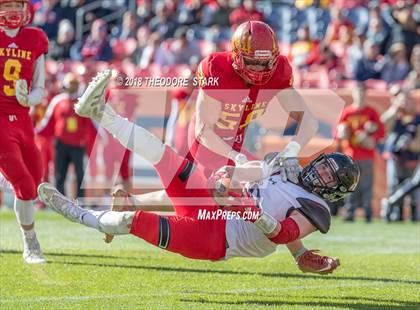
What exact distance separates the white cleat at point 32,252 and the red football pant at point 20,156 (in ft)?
1.15

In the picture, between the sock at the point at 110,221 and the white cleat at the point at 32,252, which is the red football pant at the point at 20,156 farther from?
the sock at the point at 110,221

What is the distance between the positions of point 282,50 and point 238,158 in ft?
31.8

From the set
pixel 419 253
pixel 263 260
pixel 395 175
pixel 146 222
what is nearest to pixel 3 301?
pixel 146 222

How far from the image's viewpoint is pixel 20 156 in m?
7.45

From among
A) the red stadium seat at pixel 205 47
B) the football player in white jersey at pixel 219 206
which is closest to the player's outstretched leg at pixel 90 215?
the football player in white jersey at pixel 219 206

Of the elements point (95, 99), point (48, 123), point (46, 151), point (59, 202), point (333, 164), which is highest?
point (95, 99)

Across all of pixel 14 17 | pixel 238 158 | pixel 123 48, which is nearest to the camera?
pixel 238 158

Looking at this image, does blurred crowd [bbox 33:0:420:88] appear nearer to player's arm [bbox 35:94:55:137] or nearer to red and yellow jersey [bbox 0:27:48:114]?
player's arm [bbox 35:94:55:137]

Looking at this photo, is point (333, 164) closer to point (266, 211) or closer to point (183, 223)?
point (266, 211)

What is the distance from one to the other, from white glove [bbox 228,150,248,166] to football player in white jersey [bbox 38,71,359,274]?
0.20 metres

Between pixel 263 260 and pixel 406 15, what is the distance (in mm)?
7857

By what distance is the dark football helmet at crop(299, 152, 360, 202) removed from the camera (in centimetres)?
600

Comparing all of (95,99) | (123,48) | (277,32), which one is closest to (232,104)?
(95,99)

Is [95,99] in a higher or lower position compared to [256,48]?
lower
